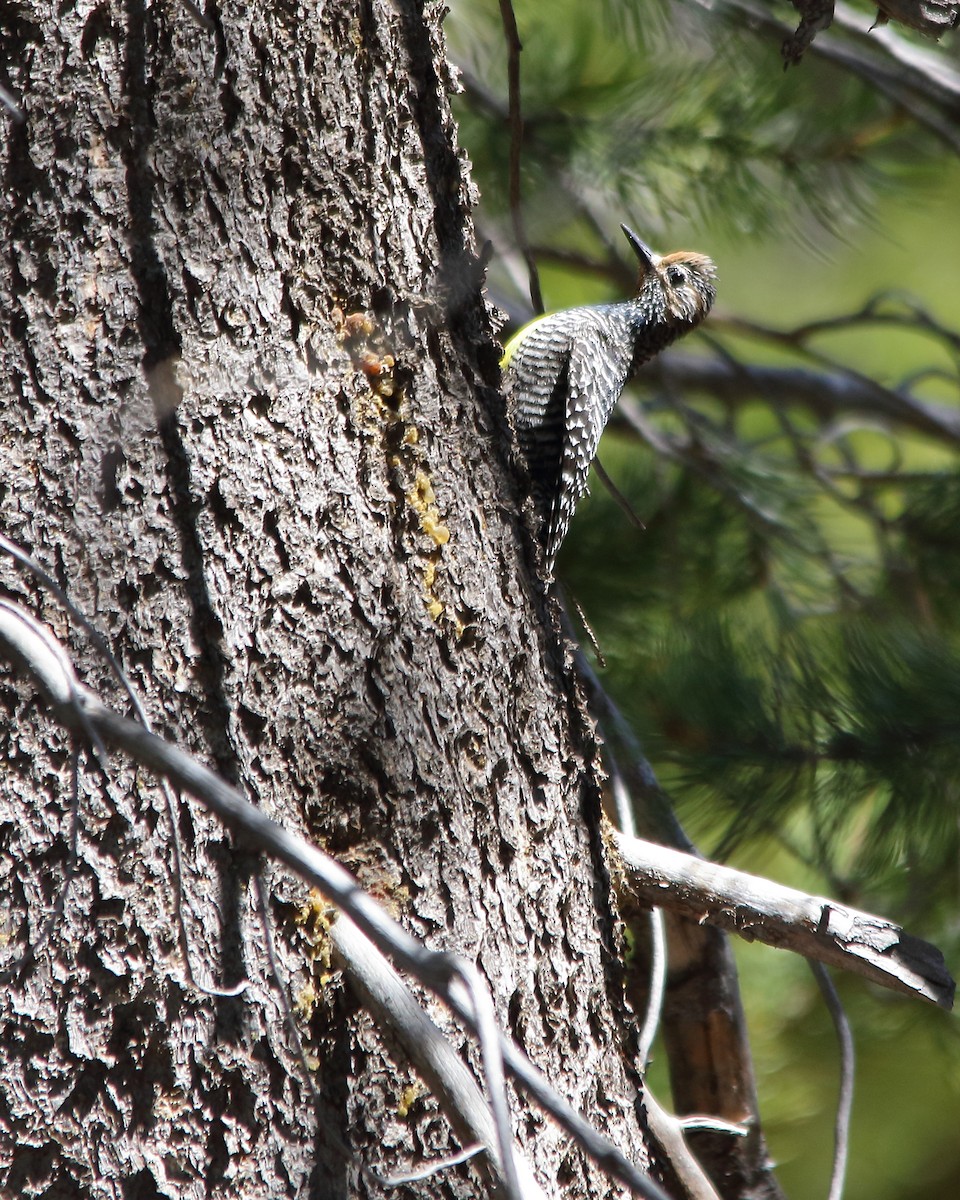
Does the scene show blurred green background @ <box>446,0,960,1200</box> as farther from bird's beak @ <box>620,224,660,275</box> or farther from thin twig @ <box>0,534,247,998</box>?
thin twig @ <box>0,534,247,998</box>

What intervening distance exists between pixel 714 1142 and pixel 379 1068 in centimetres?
106

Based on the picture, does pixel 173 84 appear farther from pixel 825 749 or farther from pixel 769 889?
pixel 825 749

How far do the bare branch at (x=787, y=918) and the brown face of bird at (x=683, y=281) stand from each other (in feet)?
7.93

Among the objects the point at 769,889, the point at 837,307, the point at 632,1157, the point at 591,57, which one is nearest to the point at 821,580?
the point at 591,57

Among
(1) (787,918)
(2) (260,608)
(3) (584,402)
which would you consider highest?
(3) (584,402)

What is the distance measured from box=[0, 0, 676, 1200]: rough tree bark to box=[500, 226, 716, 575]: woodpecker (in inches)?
55.3

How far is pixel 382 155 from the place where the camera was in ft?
4.91

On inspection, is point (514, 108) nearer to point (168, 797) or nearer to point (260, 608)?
point (260, 608)

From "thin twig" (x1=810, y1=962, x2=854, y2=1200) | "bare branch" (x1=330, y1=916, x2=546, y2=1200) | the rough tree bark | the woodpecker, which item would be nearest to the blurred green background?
the woodpecker

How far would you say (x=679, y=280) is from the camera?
144 inches

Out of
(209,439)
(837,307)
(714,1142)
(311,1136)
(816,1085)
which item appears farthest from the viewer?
(837,307)

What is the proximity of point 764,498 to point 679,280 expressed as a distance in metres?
0.76

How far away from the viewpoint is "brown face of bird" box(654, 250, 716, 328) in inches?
144

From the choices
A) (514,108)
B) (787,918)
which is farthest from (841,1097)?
(514,108)
